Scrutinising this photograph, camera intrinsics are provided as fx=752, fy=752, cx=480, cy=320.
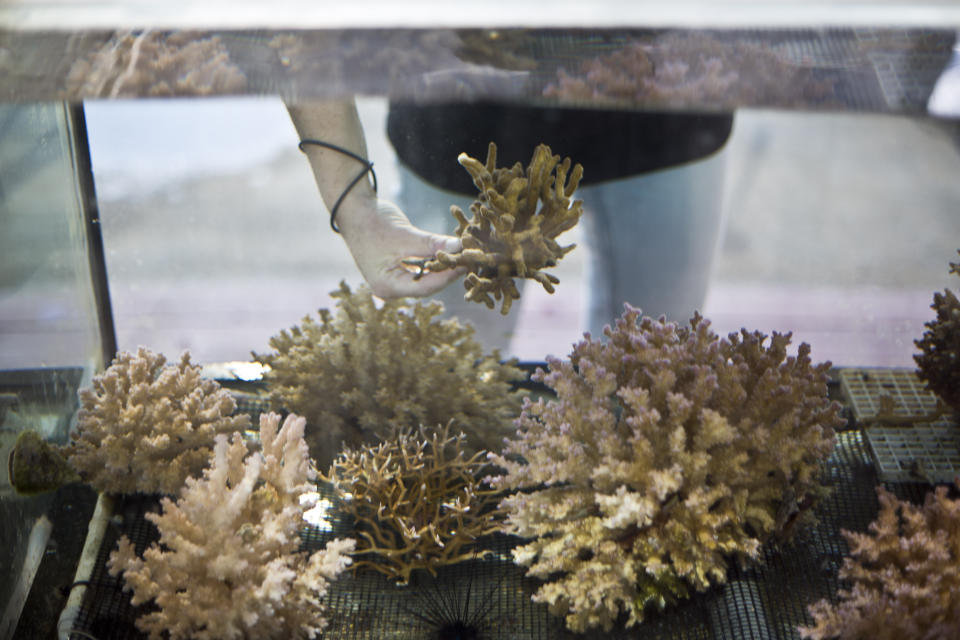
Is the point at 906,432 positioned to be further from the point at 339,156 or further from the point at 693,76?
the point at 339,156

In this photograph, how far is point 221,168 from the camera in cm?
383

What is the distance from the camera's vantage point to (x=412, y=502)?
153 cm

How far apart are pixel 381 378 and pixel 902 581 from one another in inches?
41.3

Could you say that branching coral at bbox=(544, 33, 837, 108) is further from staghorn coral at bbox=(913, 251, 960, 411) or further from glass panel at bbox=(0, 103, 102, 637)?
glass panel at bbox=(0, 103, 102, 637)

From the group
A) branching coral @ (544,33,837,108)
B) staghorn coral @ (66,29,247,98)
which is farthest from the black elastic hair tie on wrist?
branching coral @ (544,33,837,108)

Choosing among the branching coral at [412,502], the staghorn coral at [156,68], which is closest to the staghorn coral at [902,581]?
the branching coral at [412,502]

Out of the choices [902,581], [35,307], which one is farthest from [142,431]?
[902,581]

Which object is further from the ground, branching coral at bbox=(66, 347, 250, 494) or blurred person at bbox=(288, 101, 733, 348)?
blurred person at bbox=(288, 101, 733, 348)

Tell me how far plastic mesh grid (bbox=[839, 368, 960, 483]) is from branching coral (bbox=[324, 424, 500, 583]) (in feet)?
2.68

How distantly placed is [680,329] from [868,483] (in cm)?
50

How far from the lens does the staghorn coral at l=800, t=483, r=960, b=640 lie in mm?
1133

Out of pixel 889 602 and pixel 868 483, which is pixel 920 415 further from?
pixel 889 602

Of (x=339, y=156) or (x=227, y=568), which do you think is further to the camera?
(x=339, y=156)

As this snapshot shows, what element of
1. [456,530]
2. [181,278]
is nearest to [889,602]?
[456,530]
